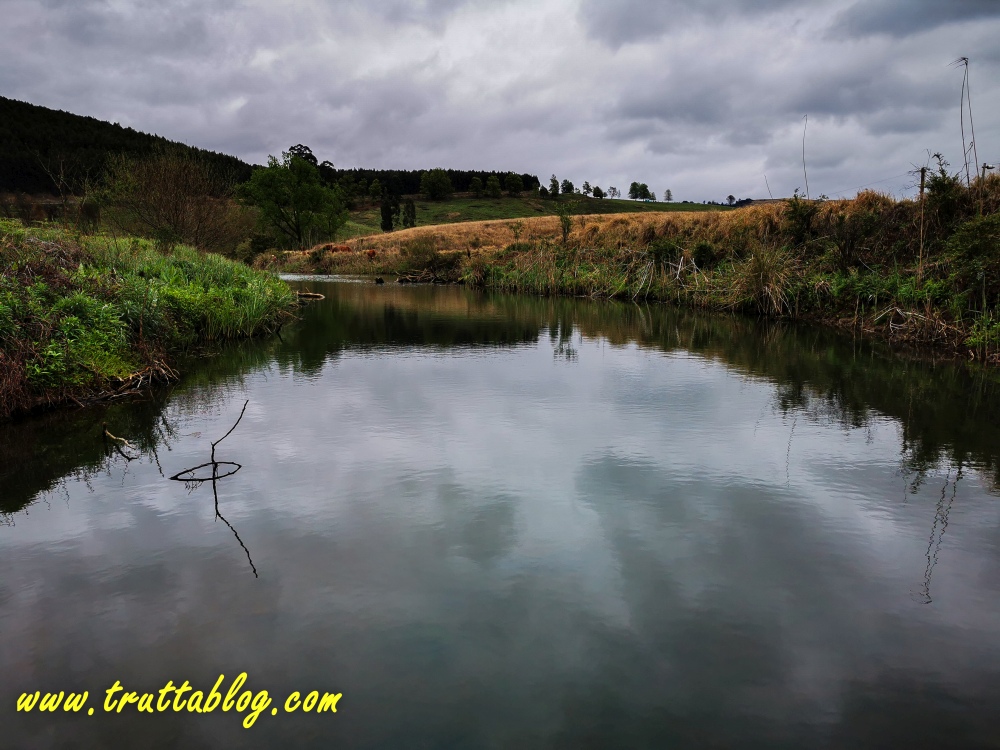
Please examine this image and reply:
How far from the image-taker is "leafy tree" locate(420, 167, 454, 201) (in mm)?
103250

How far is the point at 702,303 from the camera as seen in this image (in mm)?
23281

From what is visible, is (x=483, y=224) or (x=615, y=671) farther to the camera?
(x=483, y=224)

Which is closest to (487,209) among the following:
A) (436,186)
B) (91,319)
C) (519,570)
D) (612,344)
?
Result: (436,186)

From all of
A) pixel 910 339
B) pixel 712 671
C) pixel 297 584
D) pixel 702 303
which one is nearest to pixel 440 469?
pixel 297 584

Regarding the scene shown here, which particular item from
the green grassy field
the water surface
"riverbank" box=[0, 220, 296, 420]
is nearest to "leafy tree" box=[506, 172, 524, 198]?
the green grassy field

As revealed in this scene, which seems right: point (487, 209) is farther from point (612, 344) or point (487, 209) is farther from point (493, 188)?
point (612, 344)

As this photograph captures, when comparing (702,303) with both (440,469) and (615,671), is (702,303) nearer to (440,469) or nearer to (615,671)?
(440,469)

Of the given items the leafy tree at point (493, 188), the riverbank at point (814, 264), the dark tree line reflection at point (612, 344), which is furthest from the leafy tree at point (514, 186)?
the dark tree line reflection at point (612, 344)

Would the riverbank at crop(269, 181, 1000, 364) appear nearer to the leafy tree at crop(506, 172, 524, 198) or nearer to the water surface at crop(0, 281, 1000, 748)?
the water surface at crop(0, 281, 1000, 748)

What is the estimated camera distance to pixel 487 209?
91.1m

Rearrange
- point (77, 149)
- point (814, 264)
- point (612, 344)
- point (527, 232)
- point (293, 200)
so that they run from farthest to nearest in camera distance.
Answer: point (77, 149) < point (293, 200) < point (527, 232) < point (814, 264) < point (612, 344)

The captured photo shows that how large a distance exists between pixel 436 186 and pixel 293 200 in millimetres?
40988

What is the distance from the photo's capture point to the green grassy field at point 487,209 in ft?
275

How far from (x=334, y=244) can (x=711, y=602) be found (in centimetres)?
5453
